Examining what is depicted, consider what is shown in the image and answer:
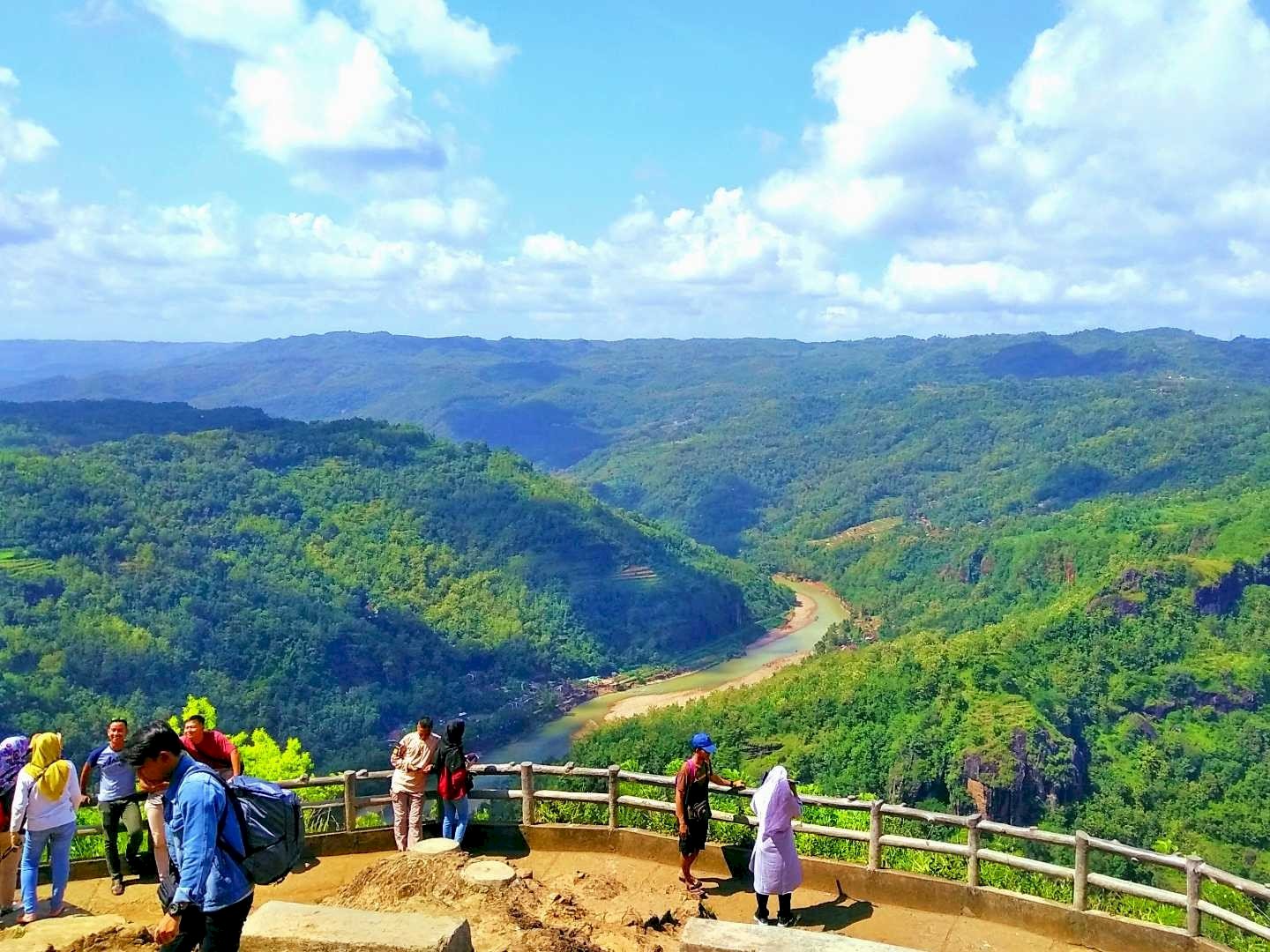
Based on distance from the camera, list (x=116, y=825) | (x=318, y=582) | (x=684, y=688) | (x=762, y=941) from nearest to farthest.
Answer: (x=762, y=941), (x=116, y=825), (x=684, y=688), (x=318, y=582)

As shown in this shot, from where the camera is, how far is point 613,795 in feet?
39.5

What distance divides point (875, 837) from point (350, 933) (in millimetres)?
5647

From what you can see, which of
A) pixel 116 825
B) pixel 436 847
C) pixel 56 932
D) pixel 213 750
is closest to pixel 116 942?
pixel 56 932

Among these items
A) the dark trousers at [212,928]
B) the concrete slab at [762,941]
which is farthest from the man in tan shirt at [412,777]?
the dark trousers at [212,928]

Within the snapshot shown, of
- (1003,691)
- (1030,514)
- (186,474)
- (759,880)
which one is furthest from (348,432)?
(759,880)

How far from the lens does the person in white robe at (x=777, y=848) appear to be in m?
9.53

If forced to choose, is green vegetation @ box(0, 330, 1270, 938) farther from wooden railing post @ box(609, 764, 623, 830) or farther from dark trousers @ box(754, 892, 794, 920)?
dark trousers @ box(754, 892, 794, 920)

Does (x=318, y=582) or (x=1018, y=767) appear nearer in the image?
(x=1018, y=767)

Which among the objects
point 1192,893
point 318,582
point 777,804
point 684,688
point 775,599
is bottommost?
point 684,688

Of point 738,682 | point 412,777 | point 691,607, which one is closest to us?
point 412,777

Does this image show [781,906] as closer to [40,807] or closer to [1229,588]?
[40,807]

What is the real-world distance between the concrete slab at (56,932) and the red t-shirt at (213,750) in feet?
5.07

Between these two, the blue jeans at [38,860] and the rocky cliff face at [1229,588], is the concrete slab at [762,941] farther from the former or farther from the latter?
the rocky cliff face at [1229,588]

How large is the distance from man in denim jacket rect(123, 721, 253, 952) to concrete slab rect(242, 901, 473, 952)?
137cm
